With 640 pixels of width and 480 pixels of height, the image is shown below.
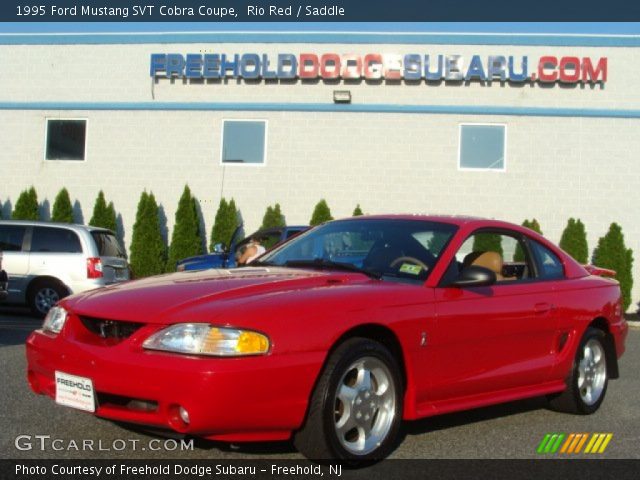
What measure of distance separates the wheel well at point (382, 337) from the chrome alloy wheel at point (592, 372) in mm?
2123

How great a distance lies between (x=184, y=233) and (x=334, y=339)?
14821 millimetres

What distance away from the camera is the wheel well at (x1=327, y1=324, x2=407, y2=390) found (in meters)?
4.93

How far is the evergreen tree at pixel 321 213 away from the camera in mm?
18812

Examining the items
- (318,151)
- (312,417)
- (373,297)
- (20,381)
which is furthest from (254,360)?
(318,151)

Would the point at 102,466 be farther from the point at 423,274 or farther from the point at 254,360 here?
the point at 423,274

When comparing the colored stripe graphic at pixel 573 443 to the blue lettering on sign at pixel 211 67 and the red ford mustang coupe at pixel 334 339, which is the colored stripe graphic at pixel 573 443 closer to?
the red ford mustang coupe at pixel 334 339

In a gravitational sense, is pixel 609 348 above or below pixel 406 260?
below

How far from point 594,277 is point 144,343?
4109mm

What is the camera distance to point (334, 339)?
471cm

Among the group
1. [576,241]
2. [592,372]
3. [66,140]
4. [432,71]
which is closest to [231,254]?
[432,71]

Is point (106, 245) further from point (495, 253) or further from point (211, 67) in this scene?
point (495, 253)

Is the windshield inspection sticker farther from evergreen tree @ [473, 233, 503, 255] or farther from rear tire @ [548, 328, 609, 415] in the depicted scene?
rear tire @ [548, 328, 609, 415]

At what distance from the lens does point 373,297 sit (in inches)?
200

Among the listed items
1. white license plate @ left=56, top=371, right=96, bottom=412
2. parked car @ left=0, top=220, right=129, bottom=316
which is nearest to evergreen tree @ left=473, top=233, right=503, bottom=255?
white license plate @ left=56, top=371, right=96, bottom=412
